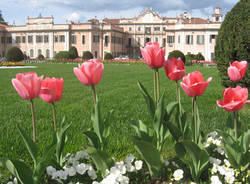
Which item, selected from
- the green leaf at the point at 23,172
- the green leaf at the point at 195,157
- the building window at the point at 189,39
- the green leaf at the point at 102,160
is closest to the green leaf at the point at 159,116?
the green leaf at the point at 195,157

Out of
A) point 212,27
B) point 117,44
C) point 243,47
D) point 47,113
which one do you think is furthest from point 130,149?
point 117,44

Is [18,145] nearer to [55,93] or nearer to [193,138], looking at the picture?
[55,93]

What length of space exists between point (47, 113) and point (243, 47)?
375 centimetres

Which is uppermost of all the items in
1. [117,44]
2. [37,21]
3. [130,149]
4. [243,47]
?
[37,21]

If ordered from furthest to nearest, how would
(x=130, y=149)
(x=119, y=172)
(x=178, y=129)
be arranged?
(x=130, y=149) < (x=178, y=129) < (x=119, y=172)

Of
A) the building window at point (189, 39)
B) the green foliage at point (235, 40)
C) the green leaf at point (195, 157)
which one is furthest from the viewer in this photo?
the building window at point (189, 39)

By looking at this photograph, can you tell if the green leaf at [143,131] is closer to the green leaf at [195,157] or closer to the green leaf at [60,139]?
the green leaf at [195,157]

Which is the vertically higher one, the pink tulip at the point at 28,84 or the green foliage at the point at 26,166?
the pink tulip at the point at 28,84

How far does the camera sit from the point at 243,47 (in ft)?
15.6

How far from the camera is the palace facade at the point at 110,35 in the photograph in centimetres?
4378

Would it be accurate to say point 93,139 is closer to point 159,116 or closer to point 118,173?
point 118,173

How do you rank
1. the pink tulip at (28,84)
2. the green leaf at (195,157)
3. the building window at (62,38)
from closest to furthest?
the pink tulip at (28,84) < the green leaf at (195,157) < the building window at (62,38)

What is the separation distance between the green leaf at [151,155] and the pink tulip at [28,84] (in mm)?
703

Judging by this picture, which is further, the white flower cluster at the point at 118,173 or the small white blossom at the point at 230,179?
the small white blossom at the point at 230,179
